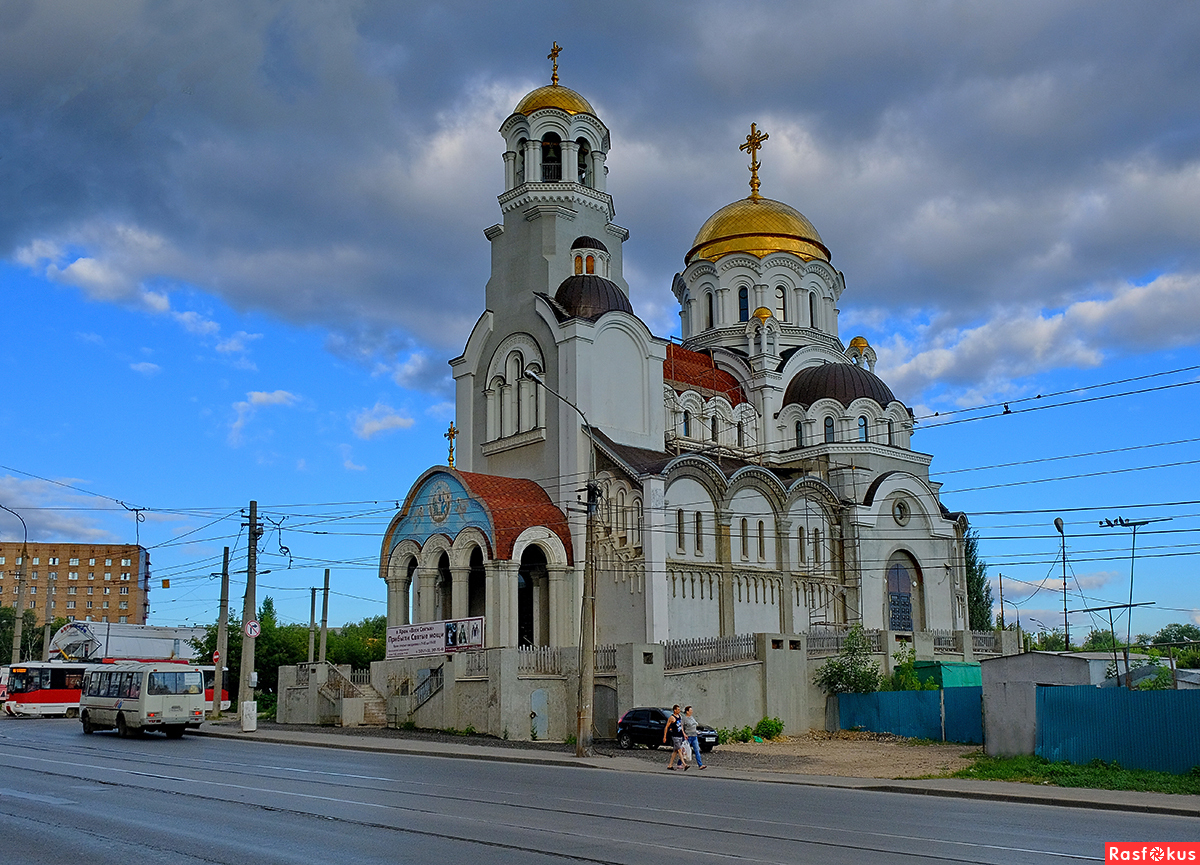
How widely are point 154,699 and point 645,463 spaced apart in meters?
17.7

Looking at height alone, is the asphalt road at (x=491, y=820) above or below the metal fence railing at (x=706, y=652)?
below

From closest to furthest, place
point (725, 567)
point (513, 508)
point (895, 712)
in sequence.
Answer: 1. point (895, 712)
2. point (513, 508)
3. point (725, 567)

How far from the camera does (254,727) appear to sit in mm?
34500

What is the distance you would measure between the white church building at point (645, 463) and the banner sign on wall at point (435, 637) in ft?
4.41

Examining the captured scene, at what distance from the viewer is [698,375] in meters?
51.2

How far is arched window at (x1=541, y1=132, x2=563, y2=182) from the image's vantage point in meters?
48.1

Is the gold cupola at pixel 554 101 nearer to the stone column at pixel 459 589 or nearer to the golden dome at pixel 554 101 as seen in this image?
the golden dome at pixel 554 101

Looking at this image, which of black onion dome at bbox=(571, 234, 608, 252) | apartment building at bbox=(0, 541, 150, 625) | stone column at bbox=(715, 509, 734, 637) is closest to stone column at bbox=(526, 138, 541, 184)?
black onion dome at bbox=(571, 234, 608, 252)

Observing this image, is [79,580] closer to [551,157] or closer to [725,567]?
[551,157]

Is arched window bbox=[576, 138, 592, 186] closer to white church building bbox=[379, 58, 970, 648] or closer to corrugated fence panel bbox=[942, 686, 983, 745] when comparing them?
white church building bbox=[379, 58, 970, 648]

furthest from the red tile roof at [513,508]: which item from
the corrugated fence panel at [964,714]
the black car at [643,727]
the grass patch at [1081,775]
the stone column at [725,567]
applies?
the grass patch at [1081,775]

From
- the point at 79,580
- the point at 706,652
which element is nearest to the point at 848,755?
the point at 706,652

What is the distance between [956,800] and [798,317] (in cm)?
3978

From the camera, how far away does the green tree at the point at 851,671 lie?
3469 cm
